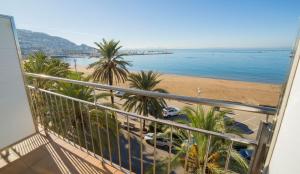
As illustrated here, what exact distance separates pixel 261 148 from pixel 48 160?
101 inches

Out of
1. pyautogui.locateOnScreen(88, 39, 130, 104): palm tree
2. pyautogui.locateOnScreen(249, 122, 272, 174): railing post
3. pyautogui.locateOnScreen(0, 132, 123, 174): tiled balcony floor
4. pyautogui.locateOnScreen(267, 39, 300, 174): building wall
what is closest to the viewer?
pyautogui.locateOnScreen(267, 39, 300, 174): building wall

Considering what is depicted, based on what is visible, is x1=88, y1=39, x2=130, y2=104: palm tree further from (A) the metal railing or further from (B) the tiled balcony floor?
(B) the tiled balcony floor

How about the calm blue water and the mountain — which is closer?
the calm blue water

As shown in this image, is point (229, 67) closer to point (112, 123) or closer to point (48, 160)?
point (112, 123)

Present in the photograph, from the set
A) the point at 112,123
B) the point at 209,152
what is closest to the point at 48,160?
the point at 209,152

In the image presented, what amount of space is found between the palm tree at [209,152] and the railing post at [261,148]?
2.61 m

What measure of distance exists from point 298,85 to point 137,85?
10.9 m

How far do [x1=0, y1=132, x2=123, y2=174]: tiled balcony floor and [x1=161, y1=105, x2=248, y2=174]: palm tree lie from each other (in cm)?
217

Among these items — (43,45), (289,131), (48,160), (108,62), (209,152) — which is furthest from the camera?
(43,45)

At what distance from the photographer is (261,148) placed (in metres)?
1.16

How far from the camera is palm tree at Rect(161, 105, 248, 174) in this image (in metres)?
4.05

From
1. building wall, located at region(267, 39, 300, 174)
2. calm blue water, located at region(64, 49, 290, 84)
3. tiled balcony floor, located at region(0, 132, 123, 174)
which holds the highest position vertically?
building wall, located at region(267, 39, 300, 174)

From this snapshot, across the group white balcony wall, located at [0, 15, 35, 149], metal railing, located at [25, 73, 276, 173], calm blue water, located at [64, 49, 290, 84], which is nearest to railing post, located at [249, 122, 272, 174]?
metal railing, located at [25, 73, 276, 173]

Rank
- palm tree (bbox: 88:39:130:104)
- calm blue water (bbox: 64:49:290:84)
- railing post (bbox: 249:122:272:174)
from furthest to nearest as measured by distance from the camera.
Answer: calm blue water (bbox: 64:49:290:84), palm tree (bbox: 88:39:130:104), railing post (bbox: 249:122:272:174)
